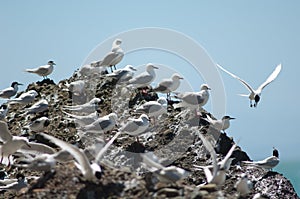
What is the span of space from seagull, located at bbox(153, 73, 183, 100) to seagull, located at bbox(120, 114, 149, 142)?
3.26 m

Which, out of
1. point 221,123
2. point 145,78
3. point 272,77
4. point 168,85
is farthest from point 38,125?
point 272,77

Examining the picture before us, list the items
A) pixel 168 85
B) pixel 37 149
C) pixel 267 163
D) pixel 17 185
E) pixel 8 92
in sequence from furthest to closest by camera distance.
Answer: pixel 8 92 < pixel 168 85 < pixel 267 163 < pixel 37 149 < pixel 17 185

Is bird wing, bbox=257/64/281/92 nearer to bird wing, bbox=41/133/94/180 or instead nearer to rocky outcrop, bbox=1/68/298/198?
rocky outcrop, bbox=1/68/298/198

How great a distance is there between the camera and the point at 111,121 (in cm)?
2361

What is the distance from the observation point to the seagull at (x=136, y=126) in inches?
910

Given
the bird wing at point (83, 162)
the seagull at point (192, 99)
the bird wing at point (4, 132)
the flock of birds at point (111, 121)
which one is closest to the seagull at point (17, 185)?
the flock of birds at point (111, 121)

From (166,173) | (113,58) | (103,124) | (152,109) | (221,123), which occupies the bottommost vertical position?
(166,173)

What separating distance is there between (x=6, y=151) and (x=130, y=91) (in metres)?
5.22

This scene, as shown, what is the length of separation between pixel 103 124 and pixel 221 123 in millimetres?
3718

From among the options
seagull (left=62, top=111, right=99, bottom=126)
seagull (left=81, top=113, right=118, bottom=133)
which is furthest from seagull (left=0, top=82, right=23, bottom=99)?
seagull (left=81, top=113, right=118, bottom=133)

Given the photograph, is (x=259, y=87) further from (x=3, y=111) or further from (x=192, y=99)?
(x=3, y=111)

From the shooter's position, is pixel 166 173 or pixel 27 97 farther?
pixel 27 97

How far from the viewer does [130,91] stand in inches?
1049

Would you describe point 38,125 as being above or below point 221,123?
above
